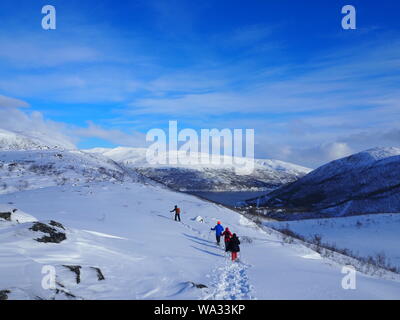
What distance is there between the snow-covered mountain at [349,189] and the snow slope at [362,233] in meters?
43.1

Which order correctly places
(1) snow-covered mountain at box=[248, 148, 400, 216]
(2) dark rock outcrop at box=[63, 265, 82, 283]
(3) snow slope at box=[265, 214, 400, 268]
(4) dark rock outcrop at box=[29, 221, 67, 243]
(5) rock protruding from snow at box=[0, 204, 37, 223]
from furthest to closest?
(1) snow-covered mountain at box=[248, 148, 400, 216] < (3) snow slope at box=[265, 214, 400, 268] < (5) rock protruding from snow at box=[0, 204, 37, 223] < (4) dark rock outcrop at box=[29, 221, 67, 243] < (2) dark rock outcrop at box=[63, 265, 82, 283]

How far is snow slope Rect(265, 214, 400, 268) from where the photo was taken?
88.2ft

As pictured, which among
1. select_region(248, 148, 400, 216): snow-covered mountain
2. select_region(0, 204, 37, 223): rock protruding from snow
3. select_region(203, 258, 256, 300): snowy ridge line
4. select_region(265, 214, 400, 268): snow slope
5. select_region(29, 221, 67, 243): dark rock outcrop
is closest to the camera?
select_region(203, 258, 256, 300): snowy ridge line

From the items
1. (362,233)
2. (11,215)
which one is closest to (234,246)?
(11,215)

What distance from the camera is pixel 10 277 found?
7453 millimetres

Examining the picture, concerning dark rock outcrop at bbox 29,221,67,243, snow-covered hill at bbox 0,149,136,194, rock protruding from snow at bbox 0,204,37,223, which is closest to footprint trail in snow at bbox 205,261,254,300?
dark rock outcrop at bbox 29,221,67,243

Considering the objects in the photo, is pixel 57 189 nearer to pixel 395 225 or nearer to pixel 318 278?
pixel 318 278

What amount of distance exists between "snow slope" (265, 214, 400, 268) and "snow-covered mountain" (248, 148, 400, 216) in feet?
141

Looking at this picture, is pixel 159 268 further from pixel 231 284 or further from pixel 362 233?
pixel 362 233

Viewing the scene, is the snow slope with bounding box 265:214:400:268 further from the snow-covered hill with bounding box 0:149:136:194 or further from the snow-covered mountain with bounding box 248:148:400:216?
the snow-covered mountain with bounding box 248:148:400:216
